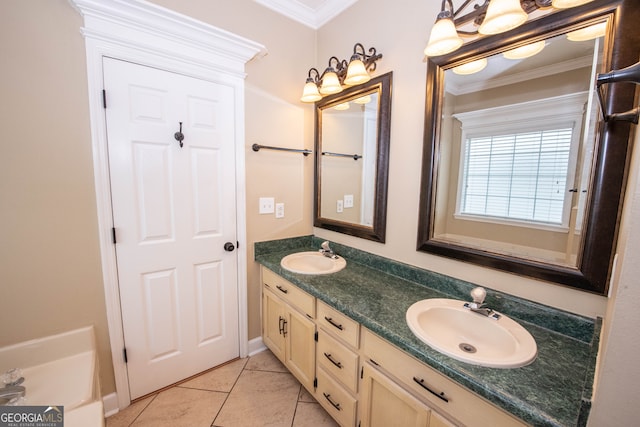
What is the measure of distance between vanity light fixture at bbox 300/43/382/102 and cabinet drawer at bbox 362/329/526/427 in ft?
4.82

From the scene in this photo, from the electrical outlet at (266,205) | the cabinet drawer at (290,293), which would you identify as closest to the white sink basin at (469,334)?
the cabinet drawer at (290,293)

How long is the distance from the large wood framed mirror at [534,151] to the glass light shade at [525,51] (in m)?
0.01

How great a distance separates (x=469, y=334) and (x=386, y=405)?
49 cm

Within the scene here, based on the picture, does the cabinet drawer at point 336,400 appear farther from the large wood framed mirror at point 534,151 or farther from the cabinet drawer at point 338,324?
the large wood framed mirror at point 534,151

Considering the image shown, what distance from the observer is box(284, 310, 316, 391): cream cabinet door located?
1.53 m

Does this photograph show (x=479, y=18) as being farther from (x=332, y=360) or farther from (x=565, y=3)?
(x=332, y=360)

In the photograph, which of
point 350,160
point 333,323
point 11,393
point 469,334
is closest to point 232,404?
point 333,323

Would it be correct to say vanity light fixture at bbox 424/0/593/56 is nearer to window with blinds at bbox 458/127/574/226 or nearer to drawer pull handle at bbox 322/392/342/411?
window with blinds at bbox 458/127/574/226

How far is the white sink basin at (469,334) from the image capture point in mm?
868

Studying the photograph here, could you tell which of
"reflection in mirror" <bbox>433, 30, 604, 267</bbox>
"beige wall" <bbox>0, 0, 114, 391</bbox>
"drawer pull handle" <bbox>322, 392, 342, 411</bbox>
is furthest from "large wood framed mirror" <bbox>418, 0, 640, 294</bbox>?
"beige wall" <bbox>0, 0, 114, 391</bbox>

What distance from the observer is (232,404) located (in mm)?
1616

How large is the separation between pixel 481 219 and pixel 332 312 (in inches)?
35.4

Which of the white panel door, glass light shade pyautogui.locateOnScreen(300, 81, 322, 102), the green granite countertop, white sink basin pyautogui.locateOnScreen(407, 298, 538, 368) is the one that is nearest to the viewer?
the green granite countertop

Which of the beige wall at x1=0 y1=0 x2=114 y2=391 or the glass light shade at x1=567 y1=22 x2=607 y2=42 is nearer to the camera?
the glass light shade at x1=567 y1=22 x2=607 y2=42
